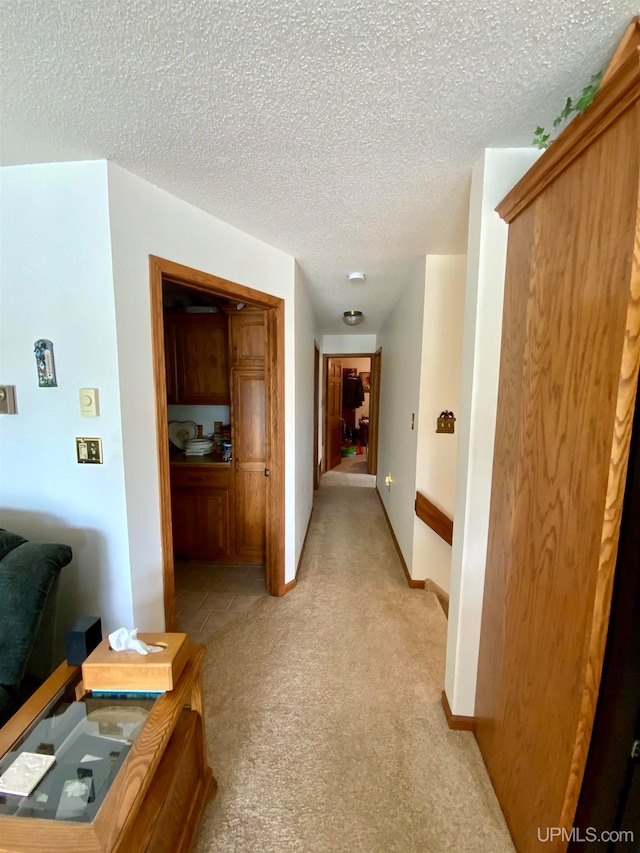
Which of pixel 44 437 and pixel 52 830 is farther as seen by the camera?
pixel 44 437

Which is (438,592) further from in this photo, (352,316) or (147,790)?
(352,316)

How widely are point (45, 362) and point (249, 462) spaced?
1.52 meters

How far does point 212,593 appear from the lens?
2488mm

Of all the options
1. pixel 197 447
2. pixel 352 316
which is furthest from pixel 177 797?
pixel 352 316

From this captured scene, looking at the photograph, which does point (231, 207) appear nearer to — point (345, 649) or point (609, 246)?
point (609, 246)

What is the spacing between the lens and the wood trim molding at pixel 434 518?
2168 mm

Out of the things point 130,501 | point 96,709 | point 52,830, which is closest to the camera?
point 52,830

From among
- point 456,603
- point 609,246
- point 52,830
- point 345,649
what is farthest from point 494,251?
point 345,649

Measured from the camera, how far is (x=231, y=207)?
1674 mm

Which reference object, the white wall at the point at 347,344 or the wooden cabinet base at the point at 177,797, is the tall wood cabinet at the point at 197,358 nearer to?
the wooden cabinet base at the point at 177,797

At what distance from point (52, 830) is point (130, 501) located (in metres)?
0.98

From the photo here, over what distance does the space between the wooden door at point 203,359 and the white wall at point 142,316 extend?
39.0 inches

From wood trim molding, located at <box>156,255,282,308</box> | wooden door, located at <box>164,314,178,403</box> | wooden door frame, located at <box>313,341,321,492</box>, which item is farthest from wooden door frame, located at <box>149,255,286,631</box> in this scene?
wooden door frame, located at <box>313,341,321,492</box>

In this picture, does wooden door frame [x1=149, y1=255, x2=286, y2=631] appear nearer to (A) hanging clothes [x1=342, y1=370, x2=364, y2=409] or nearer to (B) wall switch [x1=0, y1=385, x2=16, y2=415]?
(B) wall switch [x1=0, y1=385, x2=16, y2=415]
